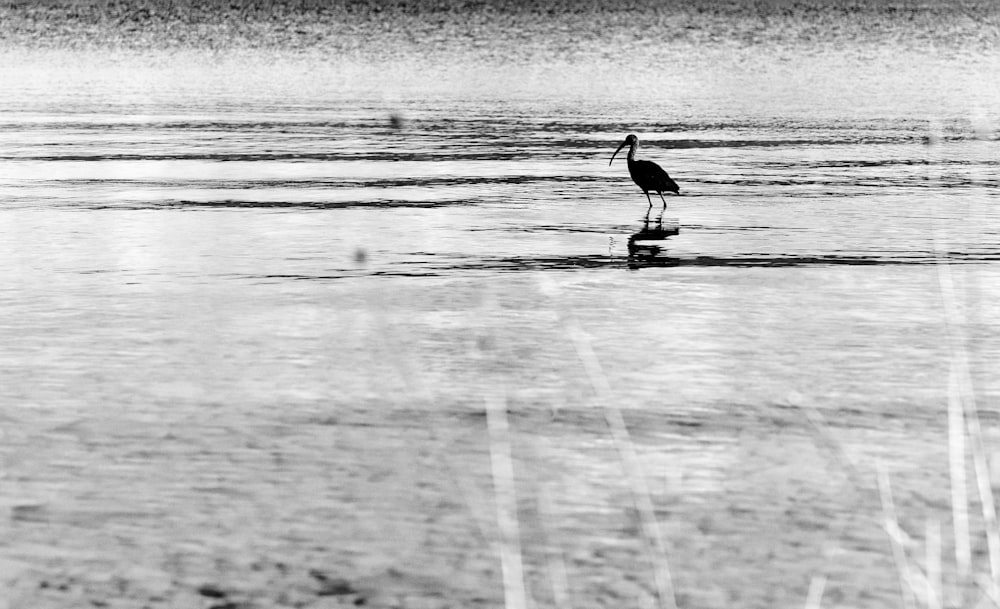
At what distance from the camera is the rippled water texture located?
24.8 ft

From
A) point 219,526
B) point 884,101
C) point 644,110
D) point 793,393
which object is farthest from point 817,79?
point 219,526

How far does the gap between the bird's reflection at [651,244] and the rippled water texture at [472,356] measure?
0.08 metres

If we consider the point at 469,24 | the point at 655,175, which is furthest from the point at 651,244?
the point at 469,24

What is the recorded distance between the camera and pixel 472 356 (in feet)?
38.1

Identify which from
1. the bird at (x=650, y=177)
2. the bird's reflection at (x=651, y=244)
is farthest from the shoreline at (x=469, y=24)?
the bird's reflection at (x=651, y=244)

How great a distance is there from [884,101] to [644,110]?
237 inches

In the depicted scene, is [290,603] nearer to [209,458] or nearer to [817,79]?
[209,458]

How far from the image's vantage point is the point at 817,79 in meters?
50.3

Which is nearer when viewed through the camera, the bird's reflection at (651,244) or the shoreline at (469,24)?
the bird's reflection at (651,244)

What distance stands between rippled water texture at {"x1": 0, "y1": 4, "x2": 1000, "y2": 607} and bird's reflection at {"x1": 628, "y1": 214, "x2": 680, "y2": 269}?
8cm

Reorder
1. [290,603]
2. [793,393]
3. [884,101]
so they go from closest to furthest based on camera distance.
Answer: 1. [290,603]
2. [793,393]
3. [884,101]

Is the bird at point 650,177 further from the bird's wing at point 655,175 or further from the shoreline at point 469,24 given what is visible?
the shoreline at point 469,24

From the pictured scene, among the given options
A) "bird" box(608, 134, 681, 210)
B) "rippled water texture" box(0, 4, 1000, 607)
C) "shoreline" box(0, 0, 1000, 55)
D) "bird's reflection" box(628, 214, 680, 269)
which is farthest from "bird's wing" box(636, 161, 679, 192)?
"shoreline" box(0, 0, 1000, 55)

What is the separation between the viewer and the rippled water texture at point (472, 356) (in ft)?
24.8
